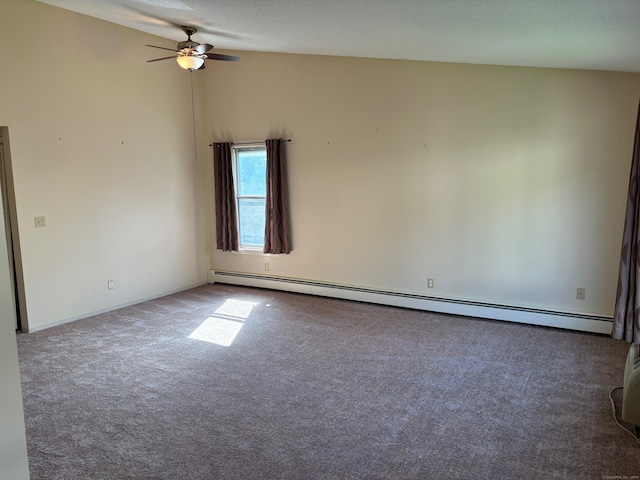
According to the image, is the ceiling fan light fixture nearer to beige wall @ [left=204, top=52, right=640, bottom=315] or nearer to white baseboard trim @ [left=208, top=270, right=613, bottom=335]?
beige wall @ [left=204, top=52, right=640, bottom=315]

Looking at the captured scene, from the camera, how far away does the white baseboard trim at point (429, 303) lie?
4.33 m

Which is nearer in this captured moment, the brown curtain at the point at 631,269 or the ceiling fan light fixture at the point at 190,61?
the brown curtain at the point at 631,269

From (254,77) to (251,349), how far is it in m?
3.80

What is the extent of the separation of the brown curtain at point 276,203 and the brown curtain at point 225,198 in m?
0.63

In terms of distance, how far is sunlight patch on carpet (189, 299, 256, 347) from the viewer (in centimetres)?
436

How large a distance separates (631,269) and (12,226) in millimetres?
5863

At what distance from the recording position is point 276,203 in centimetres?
589

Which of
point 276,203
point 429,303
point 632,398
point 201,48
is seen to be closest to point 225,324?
point 276,203

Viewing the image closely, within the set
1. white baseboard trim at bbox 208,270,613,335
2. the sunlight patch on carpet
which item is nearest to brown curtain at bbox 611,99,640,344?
white baseboard trim at bbox 208,270,613,335

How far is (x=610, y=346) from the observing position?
3955mm

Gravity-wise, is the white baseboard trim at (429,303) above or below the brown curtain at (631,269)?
below

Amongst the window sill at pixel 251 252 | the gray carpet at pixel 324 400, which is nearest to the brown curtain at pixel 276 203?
the window sill at pixel 251 252

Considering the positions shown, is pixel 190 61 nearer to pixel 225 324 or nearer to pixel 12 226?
pixel 12 226

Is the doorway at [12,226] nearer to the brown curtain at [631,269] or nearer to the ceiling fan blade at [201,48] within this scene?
the ceiling fan blade at [201,48]
